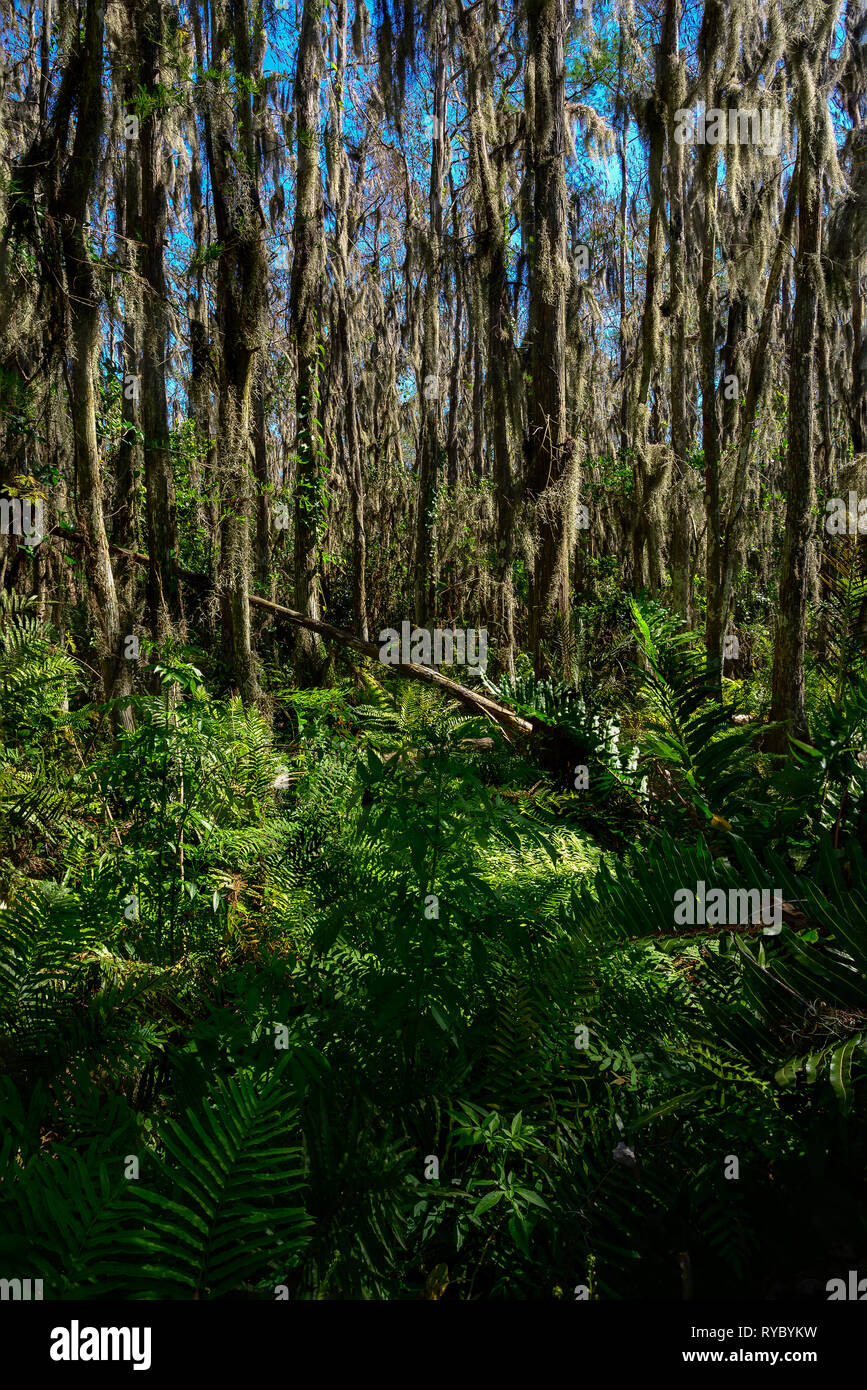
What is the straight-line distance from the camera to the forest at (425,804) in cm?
160

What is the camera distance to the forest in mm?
1599

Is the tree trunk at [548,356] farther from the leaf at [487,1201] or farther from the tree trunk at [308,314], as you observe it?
the leaf at [487,1201]

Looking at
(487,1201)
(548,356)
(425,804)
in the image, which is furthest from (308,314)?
(487,1201)

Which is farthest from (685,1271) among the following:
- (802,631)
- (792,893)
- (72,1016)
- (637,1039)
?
(802,631)

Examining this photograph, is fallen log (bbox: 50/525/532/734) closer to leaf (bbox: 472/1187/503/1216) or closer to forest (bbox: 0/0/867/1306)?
forest (bbox: 0/0/867/1306)

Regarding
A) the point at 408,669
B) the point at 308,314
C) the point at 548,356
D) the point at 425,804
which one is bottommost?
the point at 425,804

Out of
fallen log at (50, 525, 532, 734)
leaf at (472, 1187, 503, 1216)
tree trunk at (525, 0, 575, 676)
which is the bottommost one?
leaf at (472, 1187, 503, 1216)

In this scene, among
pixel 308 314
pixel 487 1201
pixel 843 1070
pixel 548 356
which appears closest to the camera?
pixel 843 1070

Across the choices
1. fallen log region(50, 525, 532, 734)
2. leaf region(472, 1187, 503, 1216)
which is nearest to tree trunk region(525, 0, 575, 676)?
fallen log region(50, 525, 532, 734)

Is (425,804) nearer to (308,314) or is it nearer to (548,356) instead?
(548,356)

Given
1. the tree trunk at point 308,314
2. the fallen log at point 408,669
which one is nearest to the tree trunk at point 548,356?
the fallen log at point 408,669

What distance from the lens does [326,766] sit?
14.5ft

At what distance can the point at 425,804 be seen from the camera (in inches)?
90.0
